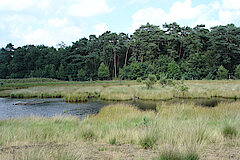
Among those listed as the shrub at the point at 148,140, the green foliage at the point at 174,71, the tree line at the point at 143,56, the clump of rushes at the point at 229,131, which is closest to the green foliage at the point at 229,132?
the clump of rushes at the point at 229,131

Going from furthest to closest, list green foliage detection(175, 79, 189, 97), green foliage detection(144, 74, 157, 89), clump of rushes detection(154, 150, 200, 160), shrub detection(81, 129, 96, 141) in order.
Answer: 1. green foliage detection(144, 74, 157, 89)
2. green foliage detection(175, 79, 189, 97)
3. shrub detection(81, 129, 96, 141)
4. clump of rushes detection(154, 150, 200, 160)

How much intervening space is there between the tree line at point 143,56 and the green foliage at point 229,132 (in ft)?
146

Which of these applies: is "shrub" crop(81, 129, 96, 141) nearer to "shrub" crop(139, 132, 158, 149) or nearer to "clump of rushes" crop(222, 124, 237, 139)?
"shrub" crop(139, 132, 158, 149)

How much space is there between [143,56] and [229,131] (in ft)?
203

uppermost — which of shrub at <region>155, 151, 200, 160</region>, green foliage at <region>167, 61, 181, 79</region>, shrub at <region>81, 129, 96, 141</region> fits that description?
green foliage at <region>167, 61, 181, 79</region>

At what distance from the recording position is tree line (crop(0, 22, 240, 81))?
56.5m

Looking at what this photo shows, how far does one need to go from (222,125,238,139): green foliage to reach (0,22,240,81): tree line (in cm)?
4446

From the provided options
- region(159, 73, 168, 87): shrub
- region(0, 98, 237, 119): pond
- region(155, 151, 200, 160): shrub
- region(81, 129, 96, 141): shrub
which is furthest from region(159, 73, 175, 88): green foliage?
region(155, 151, 200, 160): shrub

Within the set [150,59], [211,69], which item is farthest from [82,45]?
[211,69]

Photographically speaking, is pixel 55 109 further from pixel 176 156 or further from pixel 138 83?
pixel 138 83

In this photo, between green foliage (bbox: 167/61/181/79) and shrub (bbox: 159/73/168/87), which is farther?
green foliage (bbox: 167/61/181/79)

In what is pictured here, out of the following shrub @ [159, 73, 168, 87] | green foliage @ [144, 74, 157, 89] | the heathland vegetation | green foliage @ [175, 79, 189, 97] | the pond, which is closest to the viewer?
the heathland vegetation

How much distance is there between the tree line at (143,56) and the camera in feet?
185

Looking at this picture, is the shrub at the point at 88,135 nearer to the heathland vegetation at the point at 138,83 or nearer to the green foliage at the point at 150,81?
the heathland vegetation at the point at 138,83
